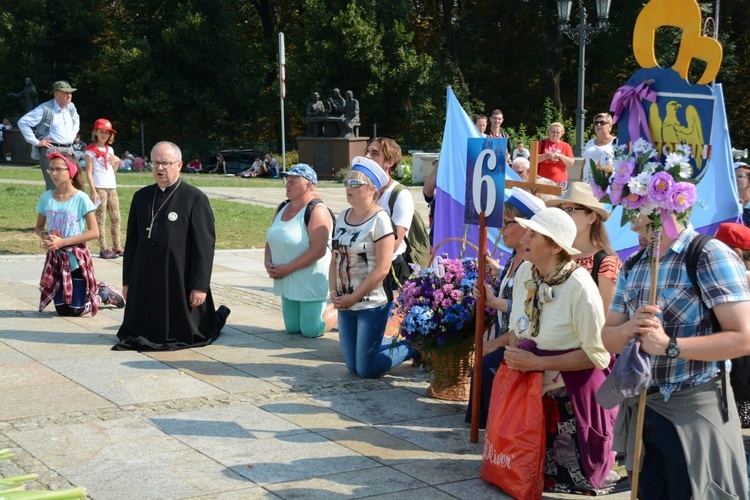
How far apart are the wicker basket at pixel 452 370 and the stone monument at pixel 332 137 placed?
28118 millimetres

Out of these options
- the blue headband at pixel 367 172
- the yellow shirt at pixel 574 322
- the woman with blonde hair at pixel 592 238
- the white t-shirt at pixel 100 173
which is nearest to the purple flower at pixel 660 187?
the yellow shirt at pixel 574 322

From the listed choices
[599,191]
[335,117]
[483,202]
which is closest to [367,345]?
[483,202]

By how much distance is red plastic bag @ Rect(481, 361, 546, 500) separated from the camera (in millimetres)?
4941

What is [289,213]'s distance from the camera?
909cm

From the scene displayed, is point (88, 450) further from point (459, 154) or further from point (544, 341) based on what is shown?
point (459, 154)

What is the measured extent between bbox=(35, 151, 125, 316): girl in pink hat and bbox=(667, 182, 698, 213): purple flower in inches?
277

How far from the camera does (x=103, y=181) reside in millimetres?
14094

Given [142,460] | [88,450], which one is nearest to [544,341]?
A: [142,460]

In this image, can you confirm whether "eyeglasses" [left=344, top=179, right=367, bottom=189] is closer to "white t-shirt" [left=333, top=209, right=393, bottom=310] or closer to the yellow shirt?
"white t-shirt" [left=333, top=209, right=393, bottom=310]

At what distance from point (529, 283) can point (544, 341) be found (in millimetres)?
324

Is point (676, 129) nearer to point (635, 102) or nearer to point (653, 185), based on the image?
point (635, 102)

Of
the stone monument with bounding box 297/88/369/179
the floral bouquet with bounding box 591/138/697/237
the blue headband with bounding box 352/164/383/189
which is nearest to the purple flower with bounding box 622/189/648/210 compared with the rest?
the floral bouquet with bounding box 591/138/697/237

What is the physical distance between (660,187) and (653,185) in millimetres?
31

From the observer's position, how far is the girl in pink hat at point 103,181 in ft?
45.9
